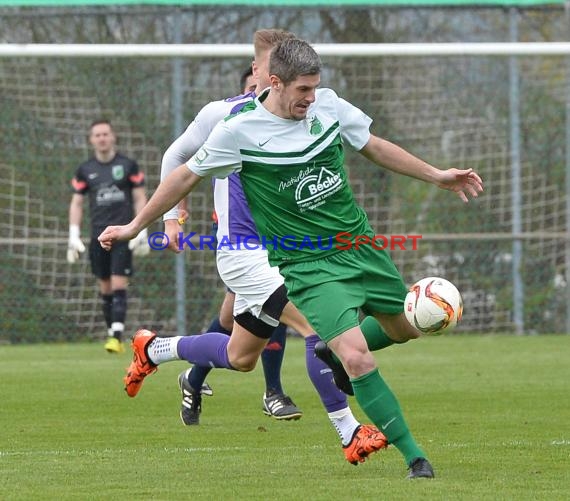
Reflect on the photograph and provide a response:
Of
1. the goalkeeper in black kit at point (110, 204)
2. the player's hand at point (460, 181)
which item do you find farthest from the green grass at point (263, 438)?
the goalkeeper in black kit at point (110, 204)

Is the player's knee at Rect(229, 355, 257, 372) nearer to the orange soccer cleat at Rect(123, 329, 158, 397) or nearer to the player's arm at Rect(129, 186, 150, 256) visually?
the orange soccer cleat at Rect(123, 329, 158, 397)

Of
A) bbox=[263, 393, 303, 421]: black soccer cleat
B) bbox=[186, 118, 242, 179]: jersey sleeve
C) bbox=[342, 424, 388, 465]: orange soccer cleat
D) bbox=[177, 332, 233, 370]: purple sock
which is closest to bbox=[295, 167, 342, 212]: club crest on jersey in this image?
bbox=[186, 118, 242, 179]: jersey sleeve

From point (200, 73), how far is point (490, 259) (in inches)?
163

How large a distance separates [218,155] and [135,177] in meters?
7.78

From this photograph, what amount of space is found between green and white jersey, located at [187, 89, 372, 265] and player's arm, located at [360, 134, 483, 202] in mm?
225

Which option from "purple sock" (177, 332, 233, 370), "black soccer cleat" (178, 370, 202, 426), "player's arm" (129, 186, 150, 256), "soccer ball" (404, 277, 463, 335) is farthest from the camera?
"player's arm" (129, 186, 150, 256)

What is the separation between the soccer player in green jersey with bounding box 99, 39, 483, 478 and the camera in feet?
18.7

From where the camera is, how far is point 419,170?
Result: 20.0 ft

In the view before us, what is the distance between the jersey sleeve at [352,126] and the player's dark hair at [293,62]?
38 cm

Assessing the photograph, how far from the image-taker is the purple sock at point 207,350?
7324mm

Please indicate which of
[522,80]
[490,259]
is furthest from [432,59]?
[490,259]

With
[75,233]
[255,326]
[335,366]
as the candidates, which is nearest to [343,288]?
[335,366]

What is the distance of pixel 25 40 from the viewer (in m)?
15.5

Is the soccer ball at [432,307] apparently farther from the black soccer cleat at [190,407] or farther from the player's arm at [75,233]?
the player's arm at [75,233]
